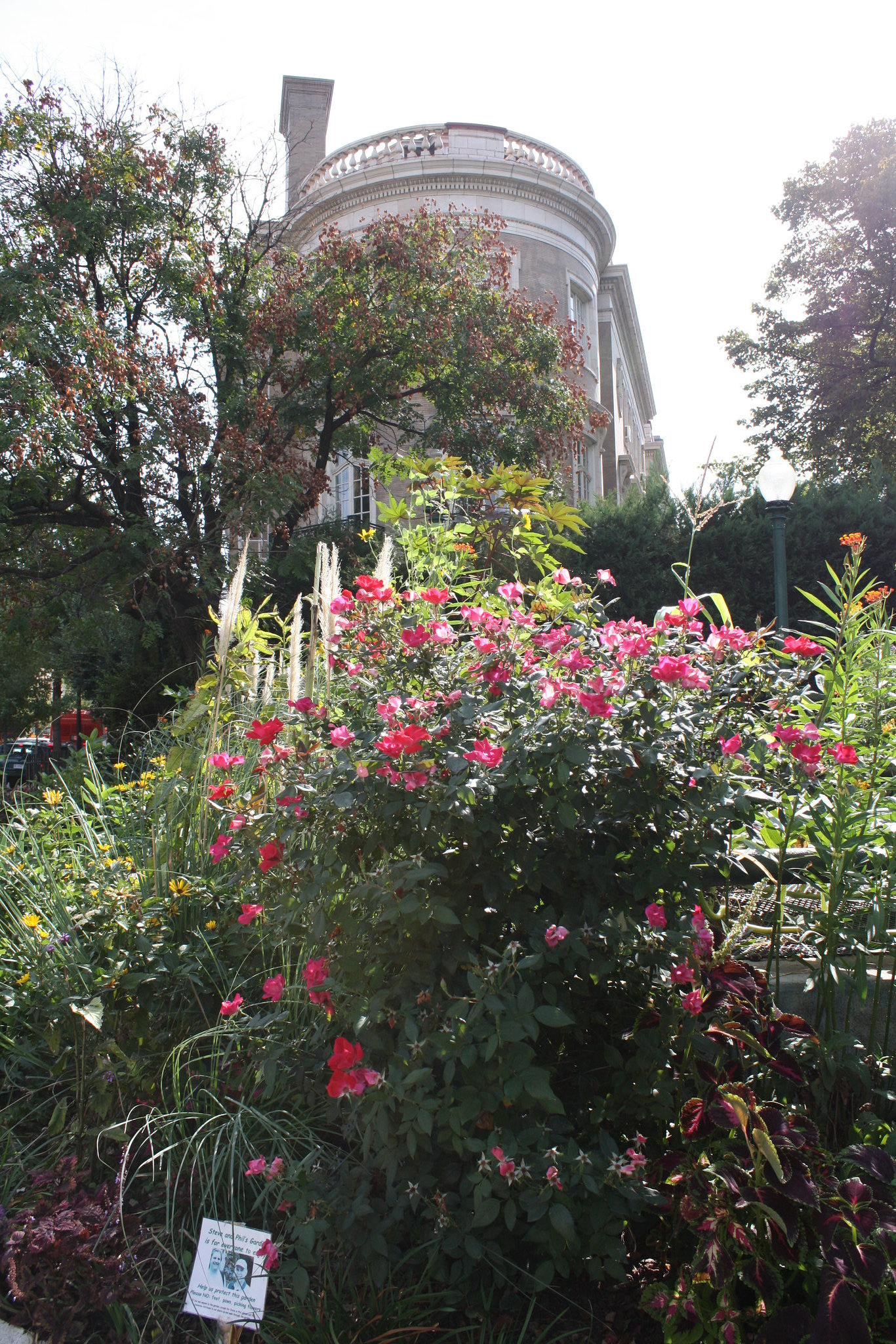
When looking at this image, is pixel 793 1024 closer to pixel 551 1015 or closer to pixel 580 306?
pixel 551 1015

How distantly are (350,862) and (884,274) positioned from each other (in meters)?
23.3

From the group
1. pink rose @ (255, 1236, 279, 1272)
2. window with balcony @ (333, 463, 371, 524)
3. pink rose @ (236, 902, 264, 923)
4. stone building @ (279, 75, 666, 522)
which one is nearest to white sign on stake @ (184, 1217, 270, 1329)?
pink rose @ (255, 1236, 279, 1272)

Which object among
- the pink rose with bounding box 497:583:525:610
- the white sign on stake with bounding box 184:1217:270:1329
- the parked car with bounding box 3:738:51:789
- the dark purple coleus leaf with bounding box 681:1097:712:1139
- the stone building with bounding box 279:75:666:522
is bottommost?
the white sign on stake with bounding box 184:1217:270:1329

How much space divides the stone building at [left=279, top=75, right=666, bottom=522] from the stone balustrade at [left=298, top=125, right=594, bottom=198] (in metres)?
0.02

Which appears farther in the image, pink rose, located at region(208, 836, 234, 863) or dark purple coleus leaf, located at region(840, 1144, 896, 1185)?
pink rose, located at region(208, 836, 234, 863)

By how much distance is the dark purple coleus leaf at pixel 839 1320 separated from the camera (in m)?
1.60

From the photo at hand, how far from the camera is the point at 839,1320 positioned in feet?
5.32

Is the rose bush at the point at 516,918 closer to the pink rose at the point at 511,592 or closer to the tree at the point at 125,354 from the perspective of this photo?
the pink rose at the point at 511,592

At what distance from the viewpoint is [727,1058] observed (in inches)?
88.6

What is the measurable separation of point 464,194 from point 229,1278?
59.4 ft

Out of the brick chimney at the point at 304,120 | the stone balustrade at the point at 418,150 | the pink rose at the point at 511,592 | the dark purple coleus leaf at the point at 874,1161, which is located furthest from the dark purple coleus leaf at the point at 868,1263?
the brick chimney at the point at 304,120

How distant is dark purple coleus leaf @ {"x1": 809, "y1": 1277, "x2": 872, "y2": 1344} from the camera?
1600 mm

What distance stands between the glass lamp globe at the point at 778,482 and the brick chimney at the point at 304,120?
13863 millimetres

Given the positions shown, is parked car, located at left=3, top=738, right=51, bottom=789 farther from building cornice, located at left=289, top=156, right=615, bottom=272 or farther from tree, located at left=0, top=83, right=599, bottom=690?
building cornice, located at left=289, top=156, right=615, bottom=272
